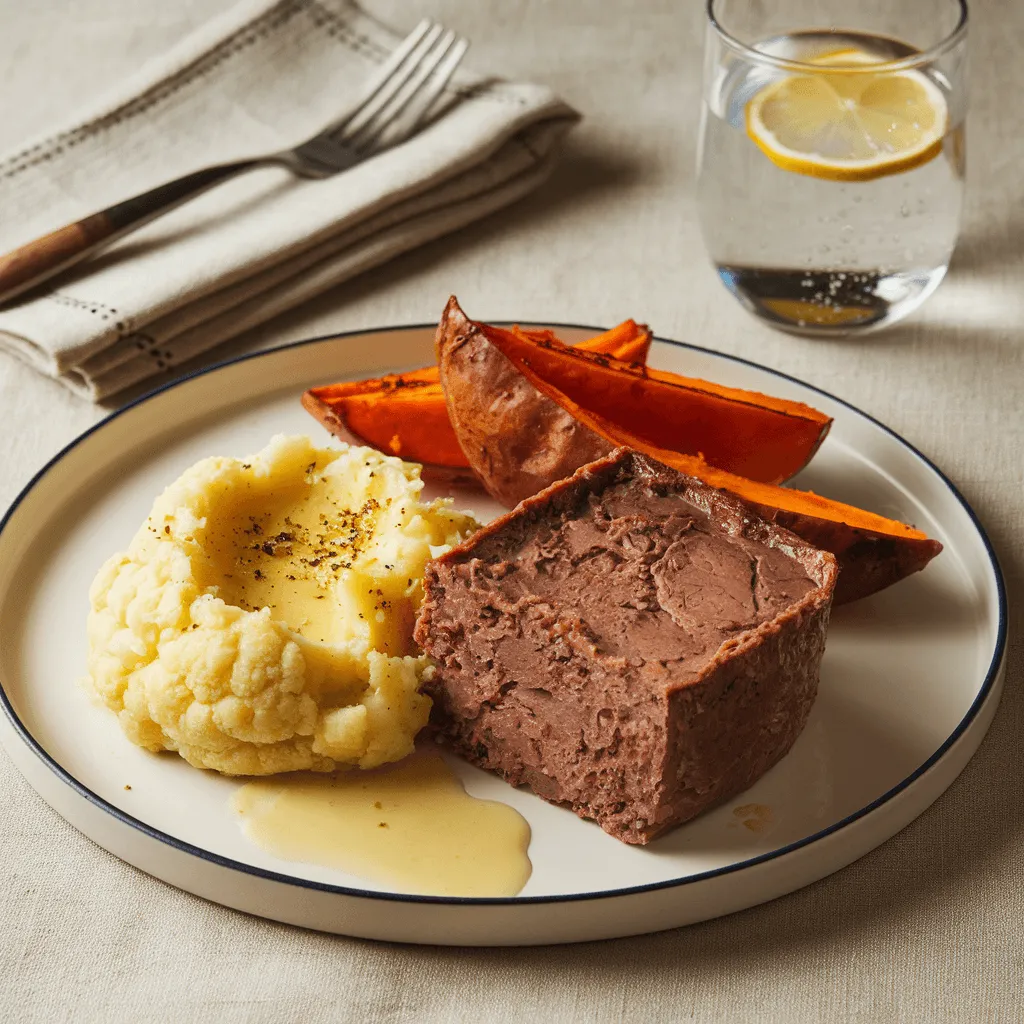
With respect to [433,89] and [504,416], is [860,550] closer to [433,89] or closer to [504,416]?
[504,416]

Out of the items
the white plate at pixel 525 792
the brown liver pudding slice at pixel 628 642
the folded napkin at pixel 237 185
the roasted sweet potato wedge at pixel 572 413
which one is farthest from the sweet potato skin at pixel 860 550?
the folded napkin at pixel 237 185

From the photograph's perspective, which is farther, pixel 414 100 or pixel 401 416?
pixel 414 100

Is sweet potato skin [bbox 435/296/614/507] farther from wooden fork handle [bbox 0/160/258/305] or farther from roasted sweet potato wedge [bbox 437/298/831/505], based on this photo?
wooden fork handle [bbox 0/160/258/305]

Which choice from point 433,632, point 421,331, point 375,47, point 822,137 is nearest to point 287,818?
Answer: point 433,632

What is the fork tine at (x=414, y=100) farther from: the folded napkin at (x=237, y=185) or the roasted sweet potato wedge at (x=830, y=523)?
the roasted sweet potato wedge at (x=830, y=523)

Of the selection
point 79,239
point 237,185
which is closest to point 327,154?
point 237,185

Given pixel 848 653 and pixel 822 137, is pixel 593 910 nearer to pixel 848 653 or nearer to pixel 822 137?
pixel 848 653
